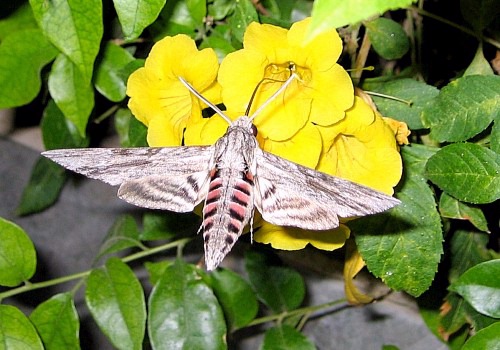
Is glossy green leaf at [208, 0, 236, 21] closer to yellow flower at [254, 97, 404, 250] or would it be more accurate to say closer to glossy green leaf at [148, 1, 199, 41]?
glossy green leaf at [148, 1, 199, 41]

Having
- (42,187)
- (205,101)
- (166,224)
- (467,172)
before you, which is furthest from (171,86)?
(42,187)

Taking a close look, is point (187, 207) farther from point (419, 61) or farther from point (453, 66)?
point (453, 66)

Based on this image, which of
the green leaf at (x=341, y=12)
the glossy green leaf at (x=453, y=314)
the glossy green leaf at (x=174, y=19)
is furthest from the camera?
the glossy green leaf at (x=453, y=314)

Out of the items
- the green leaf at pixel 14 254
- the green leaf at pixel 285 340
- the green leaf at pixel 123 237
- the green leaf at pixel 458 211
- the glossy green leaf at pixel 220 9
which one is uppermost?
the glossy green leaf at pixel 220 9

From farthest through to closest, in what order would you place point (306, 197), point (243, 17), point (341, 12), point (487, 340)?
point (243, 17)
point (487, 340)
point (306, 197)
point (341, 12)

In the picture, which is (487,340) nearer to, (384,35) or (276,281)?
(384,35)

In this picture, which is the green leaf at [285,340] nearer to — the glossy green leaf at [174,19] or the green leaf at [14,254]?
the green leaf at [14,254]

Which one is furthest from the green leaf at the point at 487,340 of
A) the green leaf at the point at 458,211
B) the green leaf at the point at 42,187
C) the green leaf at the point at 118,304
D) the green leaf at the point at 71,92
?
the green leaf at the point at 42,187
